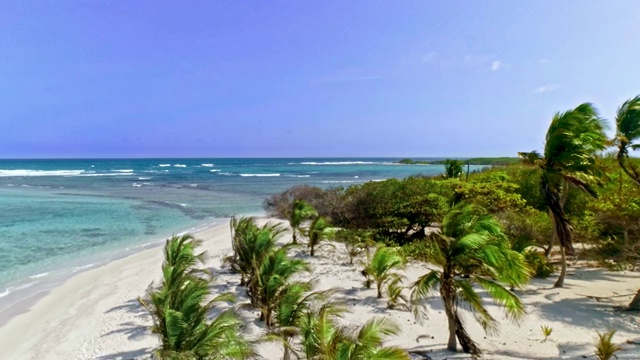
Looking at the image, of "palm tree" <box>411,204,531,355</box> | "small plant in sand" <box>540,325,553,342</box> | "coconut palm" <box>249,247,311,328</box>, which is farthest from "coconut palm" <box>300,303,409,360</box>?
"small plant in sand" <box>540,325,553,342</box>

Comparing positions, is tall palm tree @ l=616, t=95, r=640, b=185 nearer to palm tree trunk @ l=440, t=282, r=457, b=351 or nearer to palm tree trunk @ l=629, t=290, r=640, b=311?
palm tree trunk @ l=629, t=290, r=640, b=311

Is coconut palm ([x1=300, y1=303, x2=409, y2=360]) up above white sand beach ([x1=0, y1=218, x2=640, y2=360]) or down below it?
above

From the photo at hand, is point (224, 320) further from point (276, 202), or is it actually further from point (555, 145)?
point (276, 202)

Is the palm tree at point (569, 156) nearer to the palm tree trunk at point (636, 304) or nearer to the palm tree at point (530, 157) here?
the palm tree at point (530, 157)

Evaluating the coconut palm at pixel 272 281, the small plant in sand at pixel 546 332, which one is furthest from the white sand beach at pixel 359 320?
the coconut palm at pixel 272 281

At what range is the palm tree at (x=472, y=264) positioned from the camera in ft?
19.5

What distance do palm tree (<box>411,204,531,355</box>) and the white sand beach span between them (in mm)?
1147

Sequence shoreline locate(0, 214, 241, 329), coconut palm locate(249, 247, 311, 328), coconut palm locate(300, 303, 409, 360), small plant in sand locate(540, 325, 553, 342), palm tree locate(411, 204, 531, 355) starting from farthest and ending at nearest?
shoreline locate(0, 214, 241, 329) → coconut palm locate(249, 247, 311, 328) → small plant in sand locate(540, 325, 553, 342) → palm tree locate(411, 204, 531, 355) → coconut palm locate(300, 303, 409, 360)

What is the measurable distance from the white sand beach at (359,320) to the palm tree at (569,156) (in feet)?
6.00

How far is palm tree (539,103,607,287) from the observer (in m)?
9.46

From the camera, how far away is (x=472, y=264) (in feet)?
20.6

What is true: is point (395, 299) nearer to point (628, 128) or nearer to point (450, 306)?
point (450, 306)

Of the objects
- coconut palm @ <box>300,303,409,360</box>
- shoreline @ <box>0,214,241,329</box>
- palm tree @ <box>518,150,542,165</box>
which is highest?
palm tree @ <box>518,150,542,165</box>

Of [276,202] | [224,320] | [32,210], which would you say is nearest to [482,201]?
[224,320]
